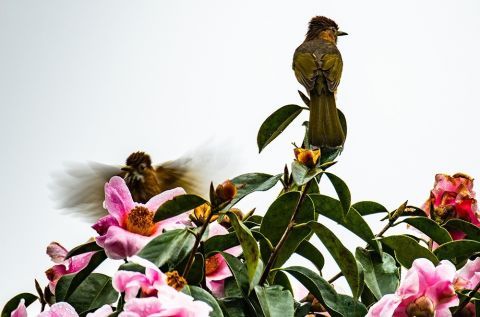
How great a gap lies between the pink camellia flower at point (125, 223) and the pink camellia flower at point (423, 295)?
0.28m

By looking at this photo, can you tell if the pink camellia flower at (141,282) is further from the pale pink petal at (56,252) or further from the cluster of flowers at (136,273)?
the pale pink petal at (56,252)

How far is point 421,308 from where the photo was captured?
887mm

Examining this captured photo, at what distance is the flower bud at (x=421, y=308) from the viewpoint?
0.89m

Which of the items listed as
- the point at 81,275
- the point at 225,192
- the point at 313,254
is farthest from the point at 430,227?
the point at 81,275

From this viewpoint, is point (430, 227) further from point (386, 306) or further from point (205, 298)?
point (205, 298)

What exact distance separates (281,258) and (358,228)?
0.35 ft

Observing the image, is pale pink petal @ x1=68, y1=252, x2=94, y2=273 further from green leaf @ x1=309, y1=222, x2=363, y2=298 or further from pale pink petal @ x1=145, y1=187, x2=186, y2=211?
green leaf @ x1=309, y1=222, x2=363, y2=298

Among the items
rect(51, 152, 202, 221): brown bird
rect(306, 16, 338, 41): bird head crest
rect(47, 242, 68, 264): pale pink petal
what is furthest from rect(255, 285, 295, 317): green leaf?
rect(306, 16, 338, 41): bird head crest

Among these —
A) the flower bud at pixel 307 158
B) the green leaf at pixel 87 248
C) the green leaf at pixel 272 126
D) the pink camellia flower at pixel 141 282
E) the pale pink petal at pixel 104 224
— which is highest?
the green leaf at pixel 272 126

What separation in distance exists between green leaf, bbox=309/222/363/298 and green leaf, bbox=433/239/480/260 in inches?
6.4

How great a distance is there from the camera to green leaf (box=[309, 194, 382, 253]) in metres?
1.04

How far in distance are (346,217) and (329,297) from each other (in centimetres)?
11

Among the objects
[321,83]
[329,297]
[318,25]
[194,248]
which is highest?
[318,25]

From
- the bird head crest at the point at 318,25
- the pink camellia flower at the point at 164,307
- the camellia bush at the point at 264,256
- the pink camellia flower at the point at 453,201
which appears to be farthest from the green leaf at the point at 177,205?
the bird head crest at the point at 318,25
